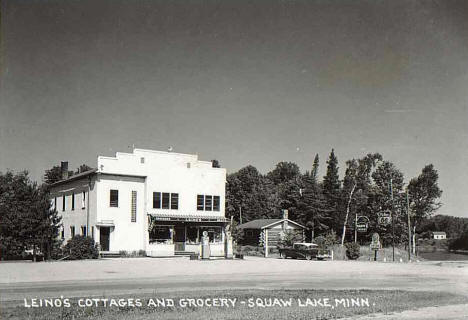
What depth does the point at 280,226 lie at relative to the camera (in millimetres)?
51000

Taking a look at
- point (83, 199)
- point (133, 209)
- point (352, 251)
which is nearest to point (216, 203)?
point (133, 209)

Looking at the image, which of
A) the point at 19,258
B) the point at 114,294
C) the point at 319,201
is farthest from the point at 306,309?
the point at 319,201

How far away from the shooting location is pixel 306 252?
39.5 metres

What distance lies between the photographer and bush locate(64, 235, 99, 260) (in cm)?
3158

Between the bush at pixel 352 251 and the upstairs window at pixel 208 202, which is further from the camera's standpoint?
the bush at pixel 352 251

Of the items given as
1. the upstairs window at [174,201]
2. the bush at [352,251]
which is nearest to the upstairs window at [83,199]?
the upstairs window at [174,201]

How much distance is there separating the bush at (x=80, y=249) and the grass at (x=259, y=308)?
1908 centimetres

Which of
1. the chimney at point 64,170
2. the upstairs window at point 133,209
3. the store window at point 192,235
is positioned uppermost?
the chimney at point 64,170

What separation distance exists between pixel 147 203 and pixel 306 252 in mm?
13111

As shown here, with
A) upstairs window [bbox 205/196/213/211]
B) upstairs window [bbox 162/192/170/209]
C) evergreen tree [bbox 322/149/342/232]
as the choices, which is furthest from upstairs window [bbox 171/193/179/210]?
evergreen tree [bbox 322/149/342/232]

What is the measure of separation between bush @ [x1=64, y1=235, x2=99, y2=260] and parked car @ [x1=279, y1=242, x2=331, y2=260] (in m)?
15.7

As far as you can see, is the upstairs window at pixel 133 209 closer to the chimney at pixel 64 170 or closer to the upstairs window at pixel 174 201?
the upstairs window at pixel 174 201

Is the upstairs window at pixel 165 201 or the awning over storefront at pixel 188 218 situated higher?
the upstairs window at pixel 165 201

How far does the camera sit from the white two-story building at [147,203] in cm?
3800
